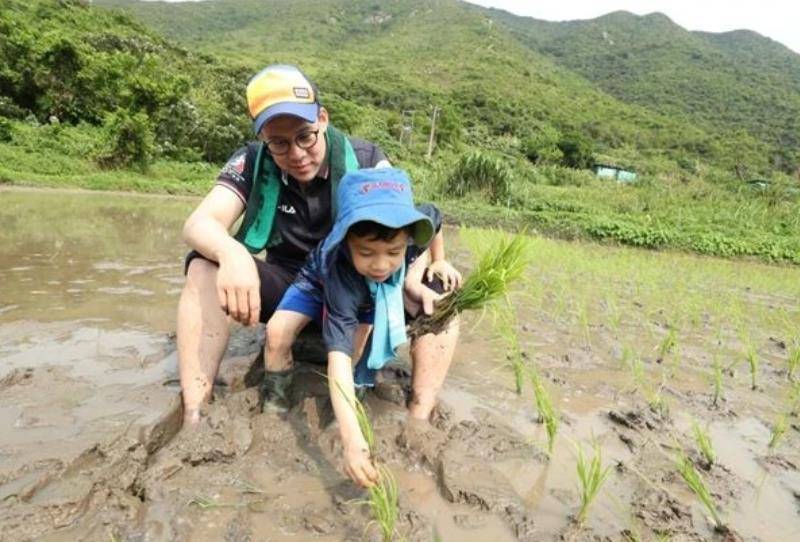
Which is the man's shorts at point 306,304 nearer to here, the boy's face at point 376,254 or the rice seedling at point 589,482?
the boy's face at point 376,254

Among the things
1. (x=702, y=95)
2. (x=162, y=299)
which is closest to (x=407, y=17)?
(x=702, y=95)

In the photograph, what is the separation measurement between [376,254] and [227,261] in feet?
1.81

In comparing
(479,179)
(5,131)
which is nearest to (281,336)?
(479,179)


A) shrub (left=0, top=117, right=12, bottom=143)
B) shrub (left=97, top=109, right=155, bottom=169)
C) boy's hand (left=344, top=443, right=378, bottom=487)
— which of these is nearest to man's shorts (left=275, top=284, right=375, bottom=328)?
boy's hand (left=344, top=443, right=378, bottom=487)

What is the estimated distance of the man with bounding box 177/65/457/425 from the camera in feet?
6.69

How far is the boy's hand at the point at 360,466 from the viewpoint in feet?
5.09

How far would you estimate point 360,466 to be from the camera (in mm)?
1569

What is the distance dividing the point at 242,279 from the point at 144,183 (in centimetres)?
1277

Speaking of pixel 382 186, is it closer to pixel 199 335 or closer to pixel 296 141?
pixel 296 141

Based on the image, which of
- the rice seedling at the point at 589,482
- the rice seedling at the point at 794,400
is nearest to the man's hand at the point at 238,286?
the rice seedling at the point at 589,482

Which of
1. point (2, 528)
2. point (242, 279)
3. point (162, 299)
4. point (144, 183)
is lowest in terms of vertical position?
point (144, 183)

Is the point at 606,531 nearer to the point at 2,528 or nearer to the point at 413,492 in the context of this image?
the point at 413,492

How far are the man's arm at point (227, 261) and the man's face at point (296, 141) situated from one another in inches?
13.1

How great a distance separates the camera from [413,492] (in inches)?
67.5
